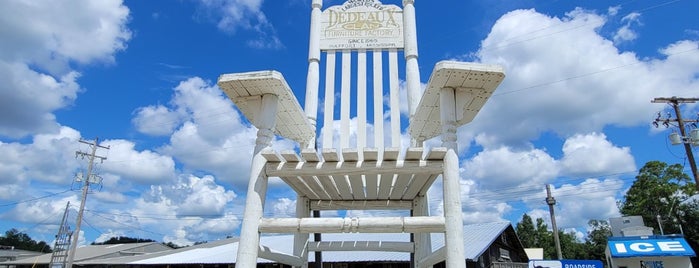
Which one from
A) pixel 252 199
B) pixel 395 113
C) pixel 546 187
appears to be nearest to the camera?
pixel 252 199

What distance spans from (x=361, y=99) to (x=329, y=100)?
43 centimetres

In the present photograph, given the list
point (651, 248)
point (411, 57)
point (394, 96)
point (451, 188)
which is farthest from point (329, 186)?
point (651, 248)

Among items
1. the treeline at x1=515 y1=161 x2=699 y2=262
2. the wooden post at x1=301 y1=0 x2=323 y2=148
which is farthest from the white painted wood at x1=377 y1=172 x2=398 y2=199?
the treeline at x1=515 y1=161 x2=699 y2=262

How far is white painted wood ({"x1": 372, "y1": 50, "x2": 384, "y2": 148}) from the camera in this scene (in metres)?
5.00

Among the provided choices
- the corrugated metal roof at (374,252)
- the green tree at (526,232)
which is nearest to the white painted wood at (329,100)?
the corrugated metal roof at (374,252)

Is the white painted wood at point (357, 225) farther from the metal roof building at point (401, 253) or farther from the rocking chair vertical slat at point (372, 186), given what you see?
the metal roof building at point (401, 253)

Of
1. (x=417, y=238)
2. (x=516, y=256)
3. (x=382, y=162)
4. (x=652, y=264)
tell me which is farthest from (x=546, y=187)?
(x=382, y=162)

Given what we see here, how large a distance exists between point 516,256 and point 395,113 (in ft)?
59.3

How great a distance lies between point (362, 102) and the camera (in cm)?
522

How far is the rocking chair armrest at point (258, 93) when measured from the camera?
3799 mm

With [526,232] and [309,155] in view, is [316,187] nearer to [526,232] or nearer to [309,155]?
[309,155]

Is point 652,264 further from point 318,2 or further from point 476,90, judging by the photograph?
point 318,2

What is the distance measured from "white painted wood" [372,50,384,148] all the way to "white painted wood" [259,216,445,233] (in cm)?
136

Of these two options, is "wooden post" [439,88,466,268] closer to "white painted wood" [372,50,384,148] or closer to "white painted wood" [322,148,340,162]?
"white painted wood" [322,148,340,162]
